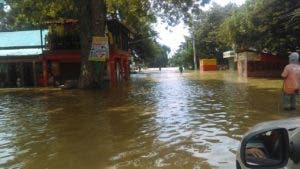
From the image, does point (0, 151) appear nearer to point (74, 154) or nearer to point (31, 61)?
point (74, 154)

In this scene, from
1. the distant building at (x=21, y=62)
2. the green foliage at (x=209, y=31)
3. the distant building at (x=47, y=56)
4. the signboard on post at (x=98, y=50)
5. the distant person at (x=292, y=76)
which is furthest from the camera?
the green foliage at (x=209, y=31)

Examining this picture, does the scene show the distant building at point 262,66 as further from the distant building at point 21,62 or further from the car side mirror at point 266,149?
the car side mirror at point 266,149

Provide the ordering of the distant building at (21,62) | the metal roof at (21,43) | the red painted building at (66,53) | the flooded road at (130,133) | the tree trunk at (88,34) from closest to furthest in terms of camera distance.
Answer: the flooded road at (130,133) < the tree trunk at (88,34) < the red painted building at (66,53) < the distant building at (21,62) < the metal roof at (21,43)

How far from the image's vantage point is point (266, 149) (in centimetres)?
326

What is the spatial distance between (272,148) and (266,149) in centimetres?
5

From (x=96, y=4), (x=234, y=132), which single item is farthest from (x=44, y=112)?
(x=96, y=4)

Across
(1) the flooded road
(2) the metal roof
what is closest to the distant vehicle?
(1) the flooded road

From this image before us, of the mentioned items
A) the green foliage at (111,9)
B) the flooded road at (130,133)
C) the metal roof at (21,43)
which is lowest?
the flooded road at (130,133)

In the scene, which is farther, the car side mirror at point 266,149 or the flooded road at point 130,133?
the flooded road at point 130,133

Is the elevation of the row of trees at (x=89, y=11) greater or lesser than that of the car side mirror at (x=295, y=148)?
greater

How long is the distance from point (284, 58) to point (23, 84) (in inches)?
830

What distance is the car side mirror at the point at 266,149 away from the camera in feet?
10.0

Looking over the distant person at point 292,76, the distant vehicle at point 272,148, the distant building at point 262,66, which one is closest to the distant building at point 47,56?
the distant building at point 262,66

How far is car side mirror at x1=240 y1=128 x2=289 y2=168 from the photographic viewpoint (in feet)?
10.0
